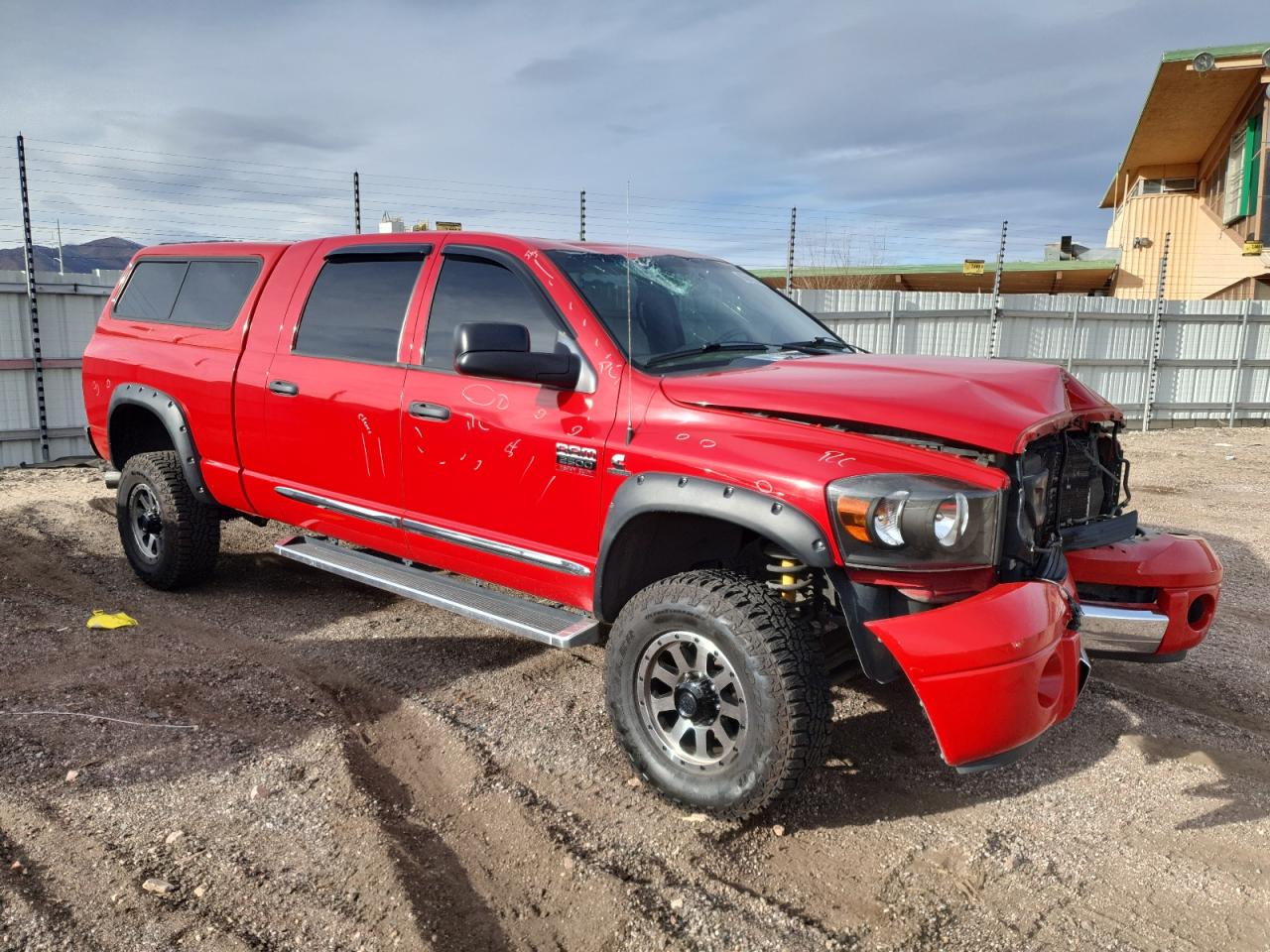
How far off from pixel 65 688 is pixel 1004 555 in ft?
12.7

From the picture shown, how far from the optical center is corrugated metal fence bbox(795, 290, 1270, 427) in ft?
44.8

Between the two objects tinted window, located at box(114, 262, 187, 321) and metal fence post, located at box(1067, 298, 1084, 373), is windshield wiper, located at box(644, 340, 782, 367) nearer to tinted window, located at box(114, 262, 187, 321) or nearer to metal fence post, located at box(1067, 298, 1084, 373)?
tinted window, located at box(114, 262, 187, 321)

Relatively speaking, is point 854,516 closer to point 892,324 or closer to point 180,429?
point 180,429

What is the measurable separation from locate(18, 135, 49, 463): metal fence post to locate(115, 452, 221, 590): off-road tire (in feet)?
17.7

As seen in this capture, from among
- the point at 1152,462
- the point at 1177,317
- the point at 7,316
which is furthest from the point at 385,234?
the point at 1177,317

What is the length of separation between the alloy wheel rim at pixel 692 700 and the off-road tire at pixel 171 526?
3.30 meters

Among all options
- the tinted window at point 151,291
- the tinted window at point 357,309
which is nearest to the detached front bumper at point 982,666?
the tinted window at point 357,309

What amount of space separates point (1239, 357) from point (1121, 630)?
13.7m

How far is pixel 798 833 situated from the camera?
3105mm

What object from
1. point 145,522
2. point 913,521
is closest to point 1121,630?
point 913,521

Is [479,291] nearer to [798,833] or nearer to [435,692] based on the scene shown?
[435,692]

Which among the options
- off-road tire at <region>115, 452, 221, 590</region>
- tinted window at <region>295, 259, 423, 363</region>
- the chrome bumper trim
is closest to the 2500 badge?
tinted window at <region>295, 259, 423, 363</region>

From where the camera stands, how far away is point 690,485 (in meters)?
3.11

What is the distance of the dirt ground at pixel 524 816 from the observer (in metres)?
2.60
